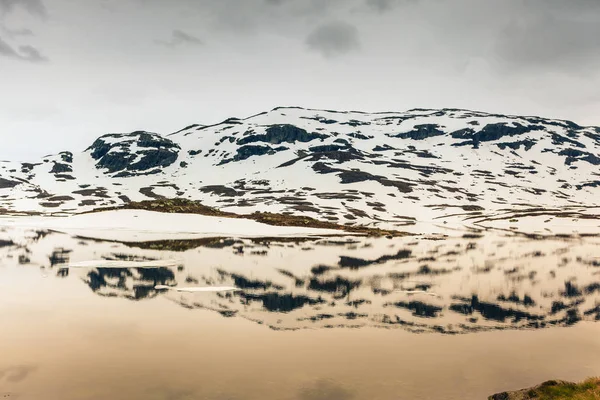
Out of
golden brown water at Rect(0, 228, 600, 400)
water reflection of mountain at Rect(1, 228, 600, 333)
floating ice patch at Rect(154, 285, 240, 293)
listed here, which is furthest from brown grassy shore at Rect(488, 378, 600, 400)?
floating ice patch at Rect(154, 285, 240, 293)

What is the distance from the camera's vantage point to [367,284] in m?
37.1

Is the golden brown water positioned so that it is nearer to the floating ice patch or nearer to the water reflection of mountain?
the water reflection of mountain

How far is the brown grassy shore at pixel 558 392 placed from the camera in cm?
1450

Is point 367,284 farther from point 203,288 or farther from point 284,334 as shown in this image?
point 284,334

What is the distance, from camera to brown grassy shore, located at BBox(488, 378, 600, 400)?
47.6 ft

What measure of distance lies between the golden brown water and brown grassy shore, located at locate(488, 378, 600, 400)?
916mm

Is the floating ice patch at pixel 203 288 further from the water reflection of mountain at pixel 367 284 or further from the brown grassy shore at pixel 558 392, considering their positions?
the brown grassy shore at pixel 558 392

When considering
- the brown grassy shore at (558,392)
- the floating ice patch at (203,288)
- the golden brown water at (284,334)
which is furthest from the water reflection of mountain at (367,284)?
the brown grassy shore at (558,392)

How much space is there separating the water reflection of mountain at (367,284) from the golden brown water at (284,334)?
8.6 inches

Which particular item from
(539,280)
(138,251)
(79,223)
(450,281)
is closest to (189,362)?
(450,281)

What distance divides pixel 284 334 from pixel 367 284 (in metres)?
16.4

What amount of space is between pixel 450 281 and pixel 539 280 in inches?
344

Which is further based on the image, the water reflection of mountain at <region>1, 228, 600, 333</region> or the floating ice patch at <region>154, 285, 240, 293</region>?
the floating ice patch at <region>154, 285, 240, 293</region>

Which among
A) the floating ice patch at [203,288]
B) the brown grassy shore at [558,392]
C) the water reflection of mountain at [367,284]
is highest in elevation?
the brown grassy shore at [558,392]
